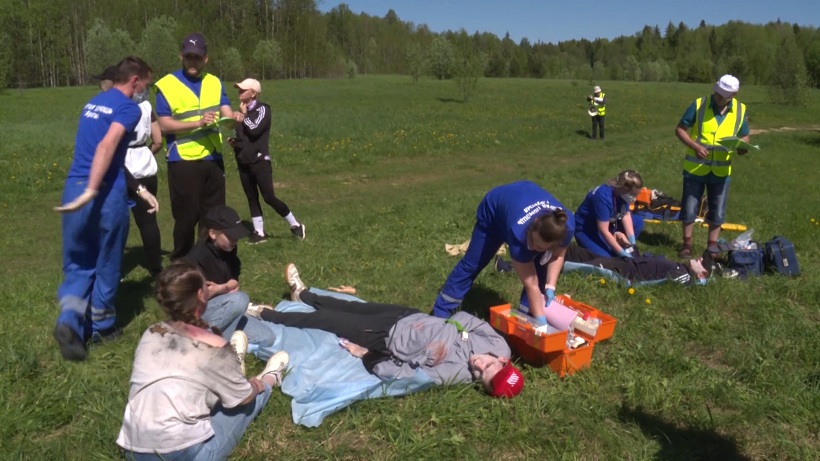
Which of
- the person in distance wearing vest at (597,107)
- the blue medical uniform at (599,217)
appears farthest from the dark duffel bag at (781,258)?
the person in distance wearing vest at (597,107)

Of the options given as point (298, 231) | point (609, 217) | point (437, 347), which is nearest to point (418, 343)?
point (437, 347)

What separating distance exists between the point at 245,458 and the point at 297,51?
271 ft

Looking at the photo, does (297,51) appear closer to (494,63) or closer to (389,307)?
(494,63)

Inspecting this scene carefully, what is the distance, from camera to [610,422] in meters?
3.95

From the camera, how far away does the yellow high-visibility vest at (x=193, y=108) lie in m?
5.85

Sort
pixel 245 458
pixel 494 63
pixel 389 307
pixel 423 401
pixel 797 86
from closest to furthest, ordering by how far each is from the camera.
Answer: pixel 245 458, pixel 423 401, pixel 389 307, pixel 797 86, pixel 494 63

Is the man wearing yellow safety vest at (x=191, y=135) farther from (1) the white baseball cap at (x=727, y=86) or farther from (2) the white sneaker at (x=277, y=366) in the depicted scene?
(1) the white baseball cap at (x=727, y=86)

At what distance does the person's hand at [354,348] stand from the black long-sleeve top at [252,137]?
3694 millimetres

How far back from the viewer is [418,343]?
4441 mm

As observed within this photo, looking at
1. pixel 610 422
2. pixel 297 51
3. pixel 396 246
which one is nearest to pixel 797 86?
pixel 396 246

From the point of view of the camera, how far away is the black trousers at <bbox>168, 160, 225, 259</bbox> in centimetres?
603

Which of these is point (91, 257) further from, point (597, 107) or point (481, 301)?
point (597, 107)

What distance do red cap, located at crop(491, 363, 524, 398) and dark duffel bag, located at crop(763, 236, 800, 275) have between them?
388cm

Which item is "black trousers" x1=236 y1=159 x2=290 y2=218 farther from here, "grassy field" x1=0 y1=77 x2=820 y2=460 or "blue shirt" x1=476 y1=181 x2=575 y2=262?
"blue shirt" x1=476 y1=181 x2=575 y2=262
